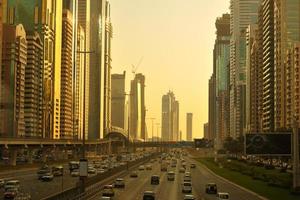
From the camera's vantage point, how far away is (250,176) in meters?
100

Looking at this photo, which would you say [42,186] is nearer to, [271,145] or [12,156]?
[271,145]

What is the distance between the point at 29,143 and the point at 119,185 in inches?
2610

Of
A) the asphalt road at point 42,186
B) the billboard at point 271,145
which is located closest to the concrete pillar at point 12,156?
the asphalt road at point 42,186

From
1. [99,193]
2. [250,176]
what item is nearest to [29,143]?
[250,176]

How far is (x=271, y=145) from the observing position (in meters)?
75.8

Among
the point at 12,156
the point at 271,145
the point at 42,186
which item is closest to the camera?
the point at 42,186

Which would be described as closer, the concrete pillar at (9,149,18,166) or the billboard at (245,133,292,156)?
the billboard at (245,133,292,156)

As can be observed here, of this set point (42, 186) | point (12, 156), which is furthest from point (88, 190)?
point (12, 156)

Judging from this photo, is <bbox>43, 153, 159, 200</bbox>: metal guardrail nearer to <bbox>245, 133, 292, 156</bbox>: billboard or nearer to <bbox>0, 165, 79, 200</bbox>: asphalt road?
<bbox>0, 165, 79, 200</bbox>: asphalt road

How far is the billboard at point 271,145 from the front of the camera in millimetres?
75750

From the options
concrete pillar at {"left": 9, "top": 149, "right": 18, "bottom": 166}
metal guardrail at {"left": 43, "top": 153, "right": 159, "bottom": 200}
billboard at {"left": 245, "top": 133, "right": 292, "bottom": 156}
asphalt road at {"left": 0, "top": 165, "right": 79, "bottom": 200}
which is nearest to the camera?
metal guardrail at {"left": 43, "top": 153, "right": 159, "bottom": 200}

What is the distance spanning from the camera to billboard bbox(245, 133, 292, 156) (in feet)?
249

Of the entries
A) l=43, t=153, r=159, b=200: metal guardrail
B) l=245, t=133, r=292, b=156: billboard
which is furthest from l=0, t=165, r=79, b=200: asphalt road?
l=245, t=133, r=292, b=156: billboard

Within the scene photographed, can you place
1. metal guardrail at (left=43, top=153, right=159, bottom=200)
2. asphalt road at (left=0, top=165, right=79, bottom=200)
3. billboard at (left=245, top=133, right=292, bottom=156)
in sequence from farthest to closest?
billboard at (left=245, top=133, right=292, bottom=156), asphalt road at (left=0, top=165, right=79, bottom=200), metal guardrail at (left=43, top=153, right=159, bottom=200)
